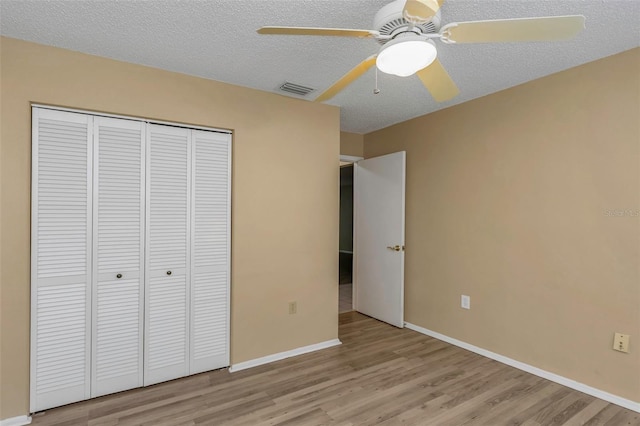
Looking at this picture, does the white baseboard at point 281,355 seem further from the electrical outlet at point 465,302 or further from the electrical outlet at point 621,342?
the electrical outlet at point 621,342

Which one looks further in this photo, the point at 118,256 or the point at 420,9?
the point at 118,256

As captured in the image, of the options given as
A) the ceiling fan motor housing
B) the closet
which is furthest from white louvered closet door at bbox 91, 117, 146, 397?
the ceiling fan motor housing

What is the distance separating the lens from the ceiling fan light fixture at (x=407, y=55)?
1442 millimetres

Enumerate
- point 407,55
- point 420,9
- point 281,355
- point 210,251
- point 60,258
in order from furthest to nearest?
point 281,355, point 210,251, point 60,258, point 407,55, point 420,9

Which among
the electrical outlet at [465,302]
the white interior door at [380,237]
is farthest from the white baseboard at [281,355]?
the electrical outlet at [465,302]

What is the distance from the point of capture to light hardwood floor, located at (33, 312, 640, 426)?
2.14m

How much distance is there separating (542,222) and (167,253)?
3.00 metres

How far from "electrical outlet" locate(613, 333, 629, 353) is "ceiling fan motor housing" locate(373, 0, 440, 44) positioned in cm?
237

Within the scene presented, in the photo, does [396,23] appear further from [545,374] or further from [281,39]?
[545,374]

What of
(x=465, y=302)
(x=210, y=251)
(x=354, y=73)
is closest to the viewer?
(x=354, y=73)

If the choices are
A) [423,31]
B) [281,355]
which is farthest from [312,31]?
[281,355]

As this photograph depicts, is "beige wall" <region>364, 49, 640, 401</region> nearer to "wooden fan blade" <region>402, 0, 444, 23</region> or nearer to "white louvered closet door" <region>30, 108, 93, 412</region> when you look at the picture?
"wooden fan blade" <region>402, 0, 444, 23</region>

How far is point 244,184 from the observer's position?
2861 mm

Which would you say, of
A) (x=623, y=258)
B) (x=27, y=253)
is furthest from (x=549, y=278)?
(x=27, y=253)
